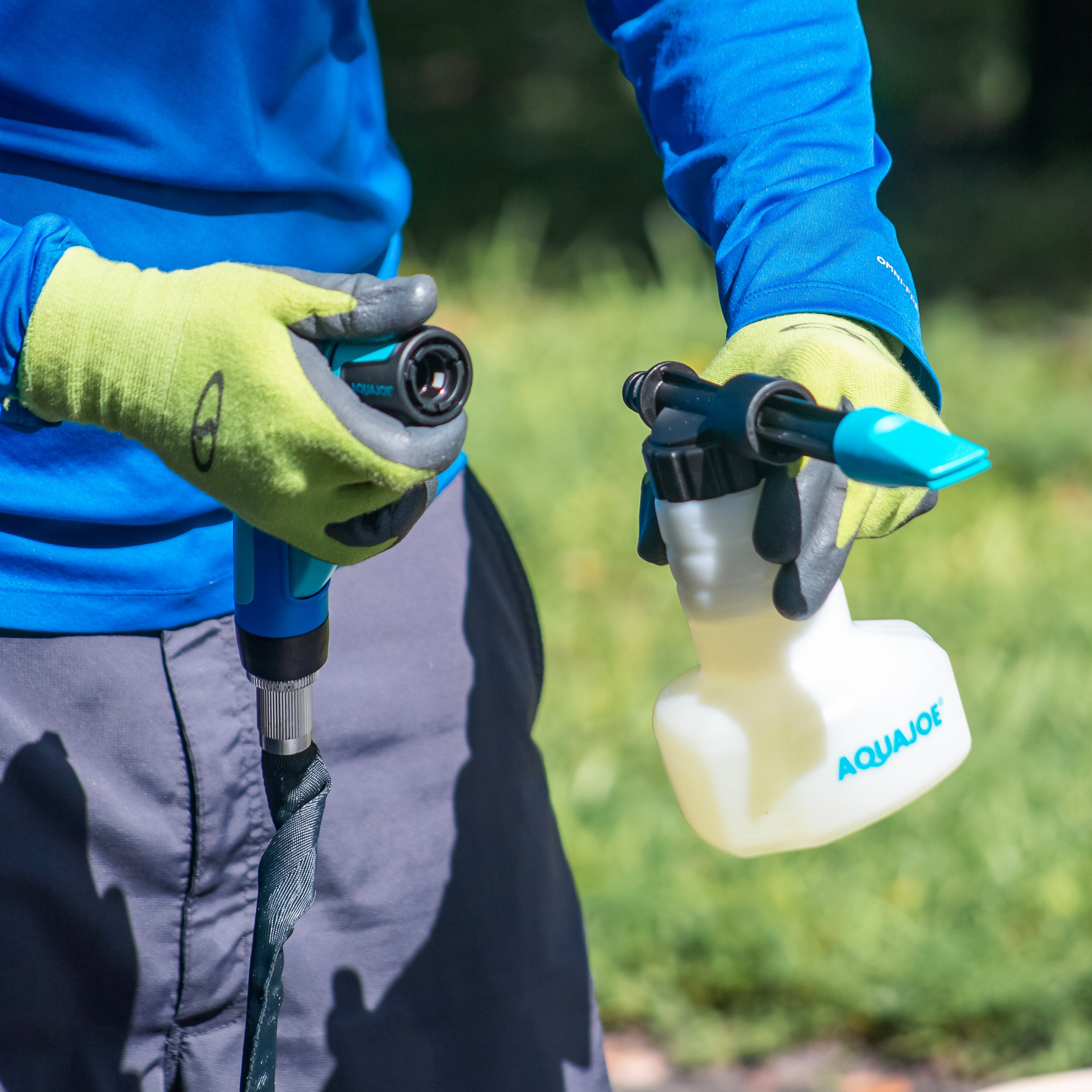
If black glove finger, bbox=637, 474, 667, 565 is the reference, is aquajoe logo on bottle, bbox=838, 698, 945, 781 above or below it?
below

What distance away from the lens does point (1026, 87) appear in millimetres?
7324

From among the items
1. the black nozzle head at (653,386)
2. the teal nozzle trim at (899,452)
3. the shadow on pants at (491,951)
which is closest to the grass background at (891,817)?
the shadow on pants at (491,951)

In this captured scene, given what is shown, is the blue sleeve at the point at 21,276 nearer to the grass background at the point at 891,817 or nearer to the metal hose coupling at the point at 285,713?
the metal hose coupling at the point at 285,713

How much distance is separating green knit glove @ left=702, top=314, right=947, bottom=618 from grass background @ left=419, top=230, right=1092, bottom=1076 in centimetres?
139

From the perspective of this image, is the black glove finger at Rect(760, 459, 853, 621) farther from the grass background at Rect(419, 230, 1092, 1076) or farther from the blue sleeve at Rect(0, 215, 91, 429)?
the grass background at Rect(419, 230, 1092, 1076)

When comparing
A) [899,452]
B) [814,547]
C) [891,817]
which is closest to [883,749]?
[814,547]

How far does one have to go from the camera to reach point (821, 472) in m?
0.98

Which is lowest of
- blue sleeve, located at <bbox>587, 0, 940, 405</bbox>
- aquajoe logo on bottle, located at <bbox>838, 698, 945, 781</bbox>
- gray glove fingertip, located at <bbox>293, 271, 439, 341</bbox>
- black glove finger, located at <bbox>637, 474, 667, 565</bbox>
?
aquajoe logo on bottle, located at <bbox>838, 698, 945, 781</bbox>

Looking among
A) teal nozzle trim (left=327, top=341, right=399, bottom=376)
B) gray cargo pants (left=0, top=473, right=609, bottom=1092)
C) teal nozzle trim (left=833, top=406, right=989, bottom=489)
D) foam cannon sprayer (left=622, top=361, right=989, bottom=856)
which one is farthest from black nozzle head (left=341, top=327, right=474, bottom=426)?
gray cargo pants (left=0, top=473, right=609, bottom=1092)

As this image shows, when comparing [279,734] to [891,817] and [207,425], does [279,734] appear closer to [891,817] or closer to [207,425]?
[207,425]

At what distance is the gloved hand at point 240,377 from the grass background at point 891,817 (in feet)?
5.29

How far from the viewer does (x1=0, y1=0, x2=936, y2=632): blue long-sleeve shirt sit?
109 centimetres

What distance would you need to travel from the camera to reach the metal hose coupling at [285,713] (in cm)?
110

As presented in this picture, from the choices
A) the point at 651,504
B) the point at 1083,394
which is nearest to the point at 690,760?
the point at 651,504
